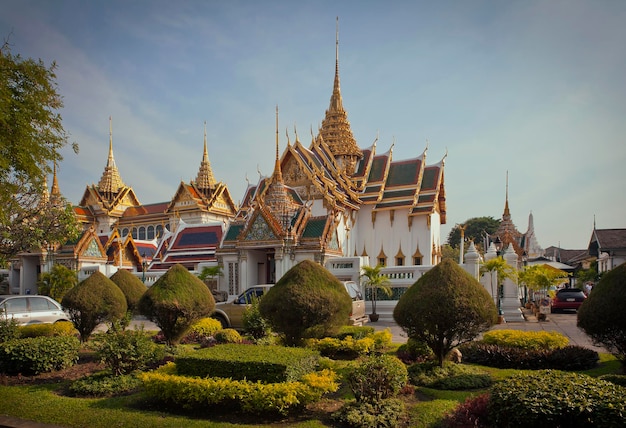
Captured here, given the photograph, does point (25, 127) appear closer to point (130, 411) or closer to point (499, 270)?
point (130, 411)

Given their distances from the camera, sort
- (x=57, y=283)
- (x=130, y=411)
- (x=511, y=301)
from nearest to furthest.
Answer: (x=130, y=411) < (x=511, y=301) < (x=57, y=283)

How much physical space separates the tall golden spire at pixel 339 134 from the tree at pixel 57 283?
65.1 ft

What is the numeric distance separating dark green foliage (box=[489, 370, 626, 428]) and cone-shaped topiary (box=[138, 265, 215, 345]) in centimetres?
657

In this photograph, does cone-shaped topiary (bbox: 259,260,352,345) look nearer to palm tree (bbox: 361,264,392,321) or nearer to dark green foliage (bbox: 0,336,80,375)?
dark green foliage (bbox: 0,336,80,375)

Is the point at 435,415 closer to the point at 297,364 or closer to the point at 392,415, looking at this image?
the point at 392,415

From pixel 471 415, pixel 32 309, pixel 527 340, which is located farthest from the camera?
pixel 32 309

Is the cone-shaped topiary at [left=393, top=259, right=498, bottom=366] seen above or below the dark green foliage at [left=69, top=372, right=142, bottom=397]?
above

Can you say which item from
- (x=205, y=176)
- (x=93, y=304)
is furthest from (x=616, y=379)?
(x=205, y=176)

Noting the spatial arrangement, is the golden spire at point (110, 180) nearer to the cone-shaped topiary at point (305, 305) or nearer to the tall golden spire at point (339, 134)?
the tall golden spire at point (339, 134)

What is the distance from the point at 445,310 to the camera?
8062 mm

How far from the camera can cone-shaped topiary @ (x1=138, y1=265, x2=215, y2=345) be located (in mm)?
10266

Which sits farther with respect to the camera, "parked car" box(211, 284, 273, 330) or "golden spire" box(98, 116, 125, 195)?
"golden spire" box(98, 116, 125, 195)

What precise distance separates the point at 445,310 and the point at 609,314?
2.49 m

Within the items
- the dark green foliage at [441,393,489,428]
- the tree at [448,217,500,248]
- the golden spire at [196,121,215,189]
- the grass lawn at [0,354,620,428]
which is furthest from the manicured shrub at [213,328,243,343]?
the tree at [448,217,500,248]
